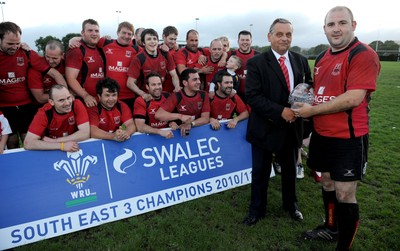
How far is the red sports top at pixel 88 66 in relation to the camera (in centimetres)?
511

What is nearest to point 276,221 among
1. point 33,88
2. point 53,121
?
point 53,121

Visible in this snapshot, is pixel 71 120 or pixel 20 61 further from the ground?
pixel 20 61

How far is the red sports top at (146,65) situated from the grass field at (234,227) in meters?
2.49

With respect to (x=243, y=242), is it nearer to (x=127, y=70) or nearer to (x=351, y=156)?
(x=351, y=156)

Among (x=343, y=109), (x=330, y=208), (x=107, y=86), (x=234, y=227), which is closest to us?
(x=343, y=109)

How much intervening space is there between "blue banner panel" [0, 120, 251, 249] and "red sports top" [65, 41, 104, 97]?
5.16 ft

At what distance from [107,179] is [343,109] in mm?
3122

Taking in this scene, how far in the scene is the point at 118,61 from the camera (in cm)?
543

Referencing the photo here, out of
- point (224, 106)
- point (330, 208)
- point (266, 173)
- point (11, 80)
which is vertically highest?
point (11, 80)

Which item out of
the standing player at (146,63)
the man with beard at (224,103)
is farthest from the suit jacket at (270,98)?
the standing player at (146,63)

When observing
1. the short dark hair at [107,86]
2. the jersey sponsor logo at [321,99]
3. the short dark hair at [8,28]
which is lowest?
the jersey sponsor logo at [321,99]

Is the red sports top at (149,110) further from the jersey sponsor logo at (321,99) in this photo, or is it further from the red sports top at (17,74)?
the jersey sponsor logo at (321,99)

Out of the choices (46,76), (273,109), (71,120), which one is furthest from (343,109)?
(46,76)

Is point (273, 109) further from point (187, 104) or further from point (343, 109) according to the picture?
point (187, 104)
